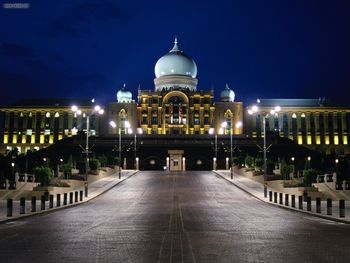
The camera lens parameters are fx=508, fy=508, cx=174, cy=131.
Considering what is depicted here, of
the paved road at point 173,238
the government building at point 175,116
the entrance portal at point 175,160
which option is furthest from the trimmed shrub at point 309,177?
the government building at point 175,116

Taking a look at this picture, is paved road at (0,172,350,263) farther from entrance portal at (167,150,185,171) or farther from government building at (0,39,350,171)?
government building at (0,39,350,171)

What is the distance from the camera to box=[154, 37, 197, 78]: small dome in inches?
5595

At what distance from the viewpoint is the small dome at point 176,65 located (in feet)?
466

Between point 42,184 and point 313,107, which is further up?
point 313,107

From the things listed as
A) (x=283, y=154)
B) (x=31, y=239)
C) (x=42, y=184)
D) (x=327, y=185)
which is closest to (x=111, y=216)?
(x=31, y=239)

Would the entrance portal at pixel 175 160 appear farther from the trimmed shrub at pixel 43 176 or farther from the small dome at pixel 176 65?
the trimmed shrub at pixel 43 176

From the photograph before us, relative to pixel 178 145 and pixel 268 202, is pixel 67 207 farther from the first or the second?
pixel 178 145

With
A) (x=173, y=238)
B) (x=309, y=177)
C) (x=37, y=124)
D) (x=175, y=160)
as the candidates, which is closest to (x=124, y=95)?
(x=37, y=124)

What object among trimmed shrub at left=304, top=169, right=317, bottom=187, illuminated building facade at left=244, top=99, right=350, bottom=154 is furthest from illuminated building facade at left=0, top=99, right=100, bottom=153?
trimmed shrub at left=304, top=169, right=317, bottom=187

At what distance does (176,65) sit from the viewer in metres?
142

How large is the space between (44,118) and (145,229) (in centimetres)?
13097

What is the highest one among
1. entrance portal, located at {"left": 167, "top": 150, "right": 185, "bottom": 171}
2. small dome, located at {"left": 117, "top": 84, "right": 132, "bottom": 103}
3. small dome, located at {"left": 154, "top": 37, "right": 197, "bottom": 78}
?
small dome, located at {"left": 154, "top": 37, "right": 197, "bottom": 78}

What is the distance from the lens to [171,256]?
522 inches

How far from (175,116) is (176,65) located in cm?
1464
